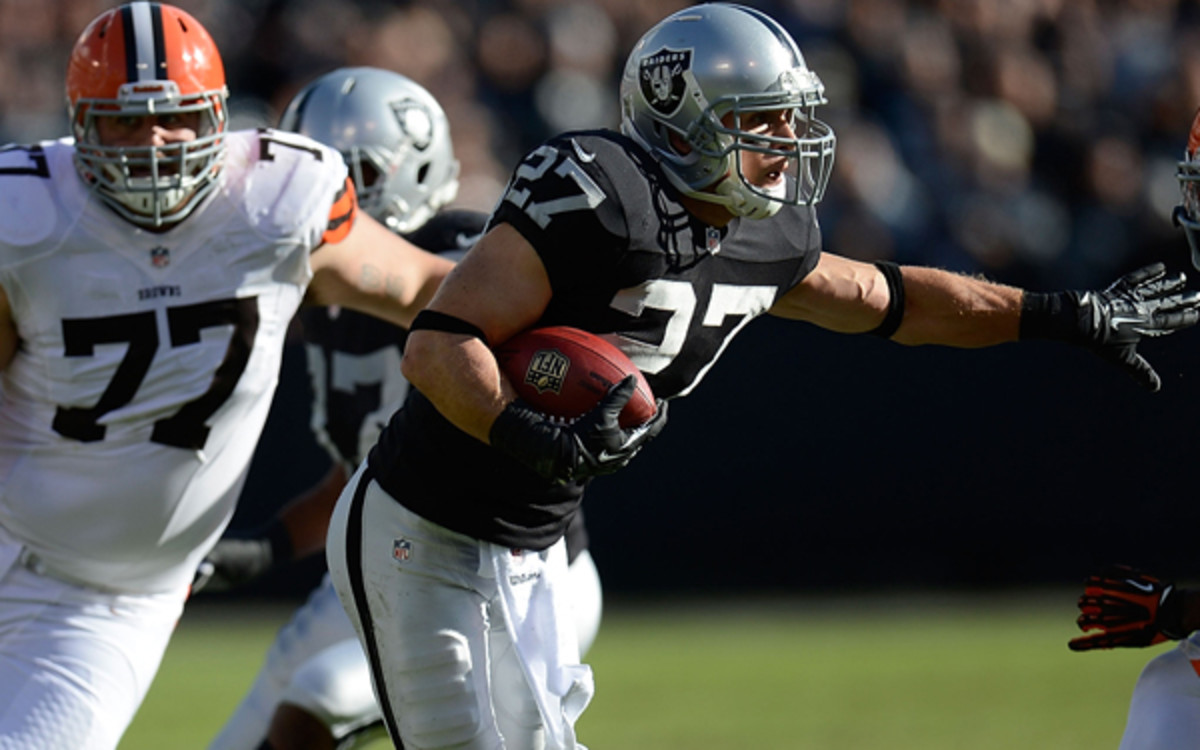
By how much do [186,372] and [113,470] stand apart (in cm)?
25

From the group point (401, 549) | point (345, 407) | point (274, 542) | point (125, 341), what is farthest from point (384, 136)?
point (401, 549)

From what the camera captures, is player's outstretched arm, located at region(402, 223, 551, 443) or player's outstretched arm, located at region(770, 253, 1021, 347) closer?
player's outstretched arm, located at region(402, 223, 551, 443)

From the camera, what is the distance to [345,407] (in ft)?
14.9

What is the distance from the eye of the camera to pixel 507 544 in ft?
10.2

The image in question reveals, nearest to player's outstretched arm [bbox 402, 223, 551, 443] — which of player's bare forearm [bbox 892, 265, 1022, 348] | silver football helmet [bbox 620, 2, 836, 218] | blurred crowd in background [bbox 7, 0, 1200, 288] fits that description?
silver football helmet [bbox 620, 2, 836, 218]

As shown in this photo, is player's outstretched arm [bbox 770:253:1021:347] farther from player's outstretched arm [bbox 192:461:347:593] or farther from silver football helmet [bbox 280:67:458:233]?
silver football helmet [bbox 280:67:458:233]

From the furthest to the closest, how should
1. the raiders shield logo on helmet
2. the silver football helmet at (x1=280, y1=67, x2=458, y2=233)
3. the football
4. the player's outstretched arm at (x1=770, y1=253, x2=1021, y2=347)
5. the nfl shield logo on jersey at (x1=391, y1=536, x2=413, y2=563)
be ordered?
1. the silver football helmet at (x1=280, y1=67, x2=458, y2=233)
2. the player's outstretched arm at (x1=770, y1=253, x2=1021, y2=347)
3. the raiders shield logo on helmet
4. the nfl shield logo on jersey at (x1=391, y1=536, x2=413, y2=563)
5. the football

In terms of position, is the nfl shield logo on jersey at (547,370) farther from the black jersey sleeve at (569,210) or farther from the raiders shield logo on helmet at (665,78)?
the raiders shield logo on helmet at (665,78)

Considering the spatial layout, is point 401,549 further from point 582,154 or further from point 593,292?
point 582,154

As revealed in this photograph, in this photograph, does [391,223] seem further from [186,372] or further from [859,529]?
[859,529]

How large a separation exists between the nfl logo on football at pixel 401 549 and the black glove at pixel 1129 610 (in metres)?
1.27

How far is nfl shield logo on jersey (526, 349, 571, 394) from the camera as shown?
2.93 metres

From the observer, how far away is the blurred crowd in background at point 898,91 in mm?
8570

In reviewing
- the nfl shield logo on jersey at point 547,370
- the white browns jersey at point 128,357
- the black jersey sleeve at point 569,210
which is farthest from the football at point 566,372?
the white browns jersey at point 128,357
